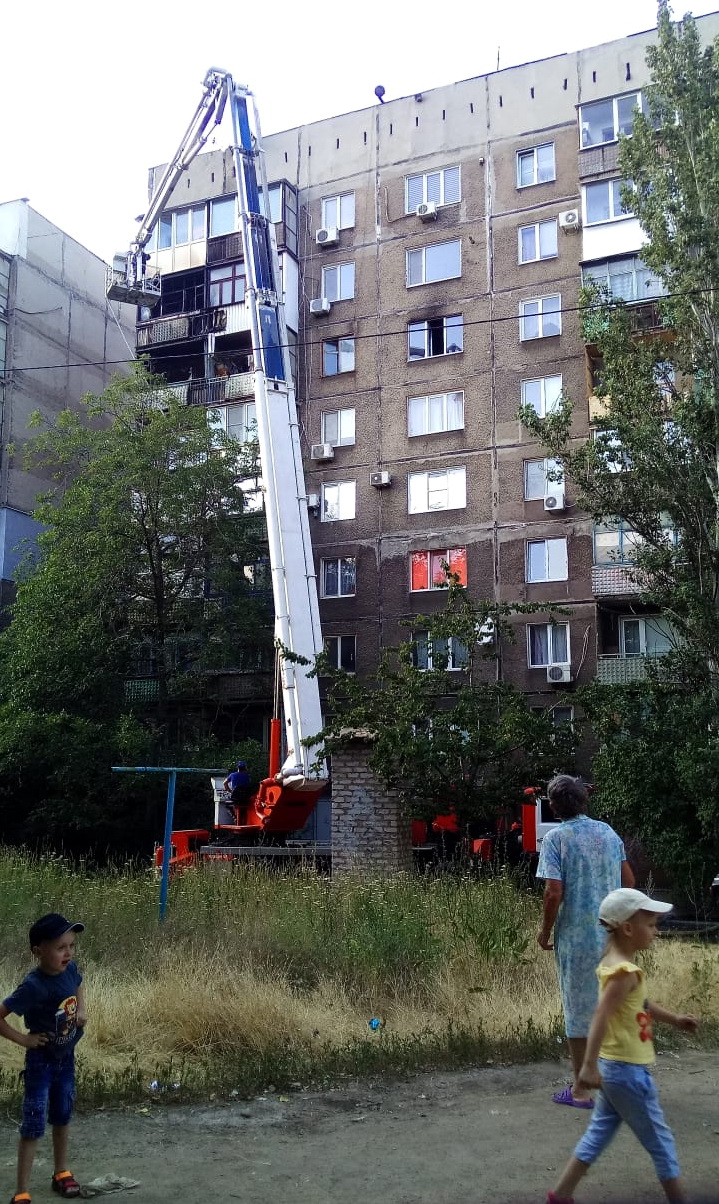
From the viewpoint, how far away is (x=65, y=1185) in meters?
4.85

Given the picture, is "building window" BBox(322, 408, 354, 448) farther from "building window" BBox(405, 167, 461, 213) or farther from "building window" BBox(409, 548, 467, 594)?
"building window" BBox(405, 167, 461, 213)

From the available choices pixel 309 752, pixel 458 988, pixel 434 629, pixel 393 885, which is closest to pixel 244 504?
pixel 434 629

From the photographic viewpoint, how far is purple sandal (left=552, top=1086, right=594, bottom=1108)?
236 inches

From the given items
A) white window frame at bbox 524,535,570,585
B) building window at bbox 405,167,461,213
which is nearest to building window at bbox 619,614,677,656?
white window frame at bbox 524,535,570,585

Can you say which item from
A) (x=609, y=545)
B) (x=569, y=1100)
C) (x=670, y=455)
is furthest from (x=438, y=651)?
(x=569, y=1100)

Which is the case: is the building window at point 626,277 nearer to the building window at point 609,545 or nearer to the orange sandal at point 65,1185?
the building window at point 609,545

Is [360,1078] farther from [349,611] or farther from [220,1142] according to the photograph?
[349,611]

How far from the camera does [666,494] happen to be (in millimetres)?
17562

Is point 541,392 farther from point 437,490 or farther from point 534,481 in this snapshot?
point 437,490

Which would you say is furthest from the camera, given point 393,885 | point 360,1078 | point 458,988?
point 393,885

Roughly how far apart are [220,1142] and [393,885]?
6.29m

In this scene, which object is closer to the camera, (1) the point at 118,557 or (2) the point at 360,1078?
(2) the point at 360,1078

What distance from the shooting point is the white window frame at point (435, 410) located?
31266mm

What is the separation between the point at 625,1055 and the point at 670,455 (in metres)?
14.6
